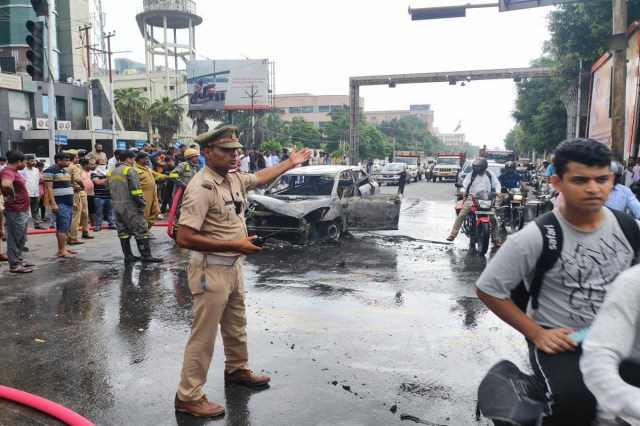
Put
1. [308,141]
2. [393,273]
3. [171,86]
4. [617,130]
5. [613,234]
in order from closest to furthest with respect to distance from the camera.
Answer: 1. [613,234]
2. [393,273]
3. [617,130]
4. [171,86]
5. [308,141]

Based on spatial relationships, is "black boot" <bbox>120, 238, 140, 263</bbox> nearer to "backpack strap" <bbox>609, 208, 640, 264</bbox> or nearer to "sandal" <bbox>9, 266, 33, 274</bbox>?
"sandal" <bbox>9, 266, 33, 274</bbox>

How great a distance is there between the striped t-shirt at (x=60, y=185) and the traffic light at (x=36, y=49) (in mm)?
4674

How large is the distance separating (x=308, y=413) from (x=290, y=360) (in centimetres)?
99

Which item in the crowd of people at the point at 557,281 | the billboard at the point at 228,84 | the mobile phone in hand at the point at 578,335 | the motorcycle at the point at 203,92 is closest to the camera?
the crowd of people at the point at 557,281

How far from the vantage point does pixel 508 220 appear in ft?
40.3

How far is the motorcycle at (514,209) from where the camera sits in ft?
38.7

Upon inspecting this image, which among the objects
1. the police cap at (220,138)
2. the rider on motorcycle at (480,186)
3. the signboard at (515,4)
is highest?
the signboard at (515,4)

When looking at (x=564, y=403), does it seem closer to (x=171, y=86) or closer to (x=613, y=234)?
(x=613, y=234)

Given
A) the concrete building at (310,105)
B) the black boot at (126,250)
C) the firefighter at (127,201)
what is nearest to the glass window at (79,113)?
the firefighter at (127,201)

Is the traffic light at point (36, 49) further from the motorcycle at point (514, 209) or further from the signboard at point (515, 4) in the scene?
→ the motorcycle at point (514, 209)

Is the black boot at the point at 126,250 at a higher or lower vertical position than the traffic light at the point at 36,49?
lower

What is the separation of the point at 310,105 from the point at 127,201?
12331 cm

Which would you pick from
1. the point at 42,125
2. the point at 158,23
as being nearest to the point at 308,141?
the point at 158,23

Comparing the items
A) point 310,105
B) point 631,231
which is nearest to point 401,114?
point 310,105
